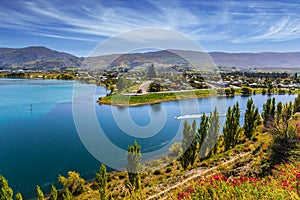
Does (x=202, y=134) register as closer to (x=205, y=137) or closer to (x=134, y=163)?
(x=205, y=137)

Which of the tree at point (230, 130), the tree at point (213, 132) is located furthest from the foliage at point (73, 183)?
the tree at point (230, 130)

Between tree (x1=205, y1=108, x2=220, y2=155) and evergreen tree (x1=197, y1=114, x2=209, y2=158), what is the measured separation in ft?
0.72

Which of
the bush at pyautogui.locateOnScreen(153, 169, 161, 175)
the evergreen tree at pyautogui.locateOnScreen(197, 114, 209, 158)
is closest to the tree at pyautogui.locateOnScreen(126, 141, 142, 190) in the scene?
the bush at pyautogui.locateOnScreen(153, 169, 161, 175)

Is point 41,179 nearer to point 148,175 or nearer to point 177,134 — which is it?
point 148,175

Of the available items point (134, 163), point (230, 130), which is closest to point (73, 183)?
point (134, 163)

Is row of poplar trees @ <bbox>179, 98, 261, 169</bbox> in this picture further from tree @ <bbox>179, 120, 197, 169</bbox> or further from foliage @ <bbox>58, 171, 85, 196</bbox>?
foliage @ <bbox>58, 171, 85, 196</bbox>

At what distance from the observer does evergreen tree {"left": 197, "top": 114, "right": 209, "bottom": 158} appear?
1002cm

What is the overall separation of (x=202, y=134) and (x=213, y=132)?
21.8 inches

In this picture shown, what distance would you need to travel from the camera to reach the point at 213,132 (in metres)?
10.2

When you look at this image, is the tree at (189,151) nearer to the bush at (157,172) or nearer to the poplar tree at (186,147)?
the poplar tree at (186,147)

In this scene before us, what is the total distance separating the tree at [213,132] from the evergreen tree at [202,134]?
22cm

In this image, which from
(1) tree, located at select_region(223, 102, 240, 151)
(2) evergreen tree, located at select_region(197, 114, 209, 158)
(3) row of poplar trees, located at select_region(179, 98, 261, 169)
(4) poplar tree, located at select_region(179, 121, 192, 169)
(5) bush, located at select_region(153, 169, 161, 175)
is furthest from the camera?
(1) tree, located at select_region(223, 102, 240, 151)

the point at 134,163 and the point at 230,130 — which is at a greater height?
the point at 230,130

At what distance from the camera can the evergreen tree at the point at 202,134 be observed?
10.0m
